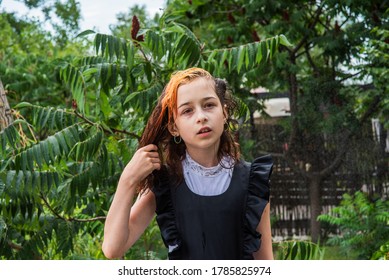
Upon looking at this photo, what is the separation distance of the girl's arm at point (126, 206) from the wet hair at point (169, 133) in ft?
0.27

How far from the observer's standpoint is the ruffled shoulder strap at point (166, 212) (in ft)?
6.36

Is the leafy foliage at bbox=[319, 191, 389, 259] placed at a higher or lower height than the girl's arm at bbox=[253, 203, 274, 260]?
lower

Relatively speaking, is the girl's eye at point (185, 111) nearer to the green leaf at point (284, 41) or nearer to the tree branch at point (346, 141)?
the green leaf at point (284, 41)

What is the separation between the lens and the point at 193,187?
1.97m

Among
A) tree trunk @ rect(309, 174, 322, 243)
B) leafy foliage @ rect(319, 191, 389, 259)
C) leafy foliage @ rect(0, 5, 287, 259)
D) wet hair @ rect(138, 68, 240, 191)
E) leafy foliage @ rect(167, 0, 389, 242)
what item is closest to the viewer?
wet hair @ rect(138, 68, 240, 191)

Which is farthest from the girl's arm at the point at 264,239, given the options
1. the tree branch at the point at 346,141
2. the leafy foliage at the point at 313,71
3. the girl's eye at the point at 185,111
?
the tree branch at the point at 346,141

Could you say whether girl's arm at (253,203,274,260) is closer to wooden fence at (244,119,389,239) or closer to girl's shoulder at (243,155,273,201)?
girl's shoulder at (243,155,273,201)

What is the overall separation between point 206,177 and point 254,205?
159 millimetres

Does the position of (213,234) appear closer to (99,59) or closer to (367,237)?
(99,59)

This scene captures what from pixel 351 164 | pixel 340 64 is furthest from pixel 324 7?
pixel 351 164

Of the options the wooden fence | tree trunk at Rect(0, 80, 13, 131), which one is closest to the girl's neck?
tree trunk at Rect(0, 80, 13, 131)

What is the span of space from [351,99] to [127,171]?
739cm

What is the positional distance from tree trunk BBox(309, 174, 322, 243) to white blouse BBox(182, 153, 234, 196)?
7.75m

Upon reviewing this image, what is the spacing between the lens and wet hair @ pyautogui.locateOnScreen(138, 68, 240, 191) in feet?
6.51
